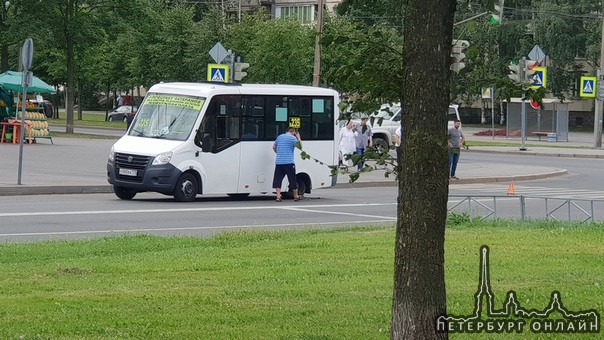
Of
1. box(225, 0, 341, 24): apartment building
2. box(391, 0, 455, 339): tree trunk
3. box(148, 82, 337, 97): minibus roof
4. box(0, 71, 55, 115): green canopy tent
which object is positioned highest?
box(225, 0, 341, 24): apartment building

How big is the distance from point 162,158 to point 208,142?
1275mm

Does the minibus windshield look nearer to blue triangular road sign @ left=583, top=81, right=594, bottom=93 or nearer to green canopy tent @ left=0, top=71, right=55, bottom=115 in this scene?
green canopy tent @ left=0, top=71, right=55, bottom=115

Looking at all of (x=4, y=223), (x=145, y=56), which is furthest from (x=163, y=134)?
(x=145, y=56)

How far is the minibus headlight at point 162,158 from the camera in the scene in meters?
24.5

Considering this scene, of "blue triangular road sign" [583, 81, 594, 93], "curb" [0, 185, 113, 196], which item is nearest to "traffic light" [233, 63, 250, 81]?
"curb" [0, 185, 113, 196]

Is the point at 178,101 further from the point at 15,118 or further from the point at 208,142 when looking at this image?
the point at 15,118

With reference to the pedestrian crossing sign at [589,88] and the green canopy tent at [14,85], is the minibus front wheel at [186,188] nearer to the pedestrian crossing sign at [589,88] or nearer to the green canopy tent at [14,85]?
the green canopy tent at [14,85]

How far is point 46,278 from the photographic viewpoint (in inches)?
428

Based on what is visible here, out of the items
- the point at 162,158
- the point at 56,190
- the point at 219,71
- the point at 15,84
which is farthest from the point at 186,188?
the point at 15,84

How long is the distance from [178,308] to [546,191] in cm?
2282

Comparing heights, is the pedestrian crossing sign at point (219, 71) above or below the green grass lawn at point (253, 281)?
above

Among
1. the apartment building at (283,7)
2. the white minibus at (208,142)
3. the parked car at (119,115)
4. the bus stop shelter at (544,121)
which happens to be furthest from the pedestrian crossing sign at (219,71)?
the apartment building at (283,7)

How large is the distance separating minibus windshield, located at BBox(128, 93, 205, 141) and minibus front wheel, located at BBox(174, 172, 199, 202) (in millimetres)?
944

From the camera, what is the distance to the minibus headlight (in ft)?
80.4
